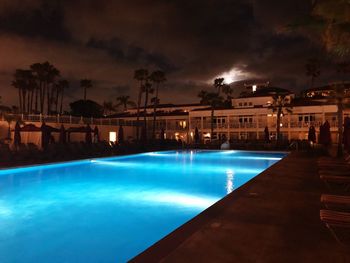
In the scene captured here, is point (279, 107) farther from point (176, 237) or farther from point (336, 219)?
point (176, 237)

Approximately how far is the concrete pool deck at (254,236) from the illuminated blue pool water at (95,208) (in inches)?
63.1

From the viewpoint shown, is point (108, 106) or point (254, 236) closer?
point (254, 236)

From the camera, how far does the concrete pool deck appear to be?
161 inches

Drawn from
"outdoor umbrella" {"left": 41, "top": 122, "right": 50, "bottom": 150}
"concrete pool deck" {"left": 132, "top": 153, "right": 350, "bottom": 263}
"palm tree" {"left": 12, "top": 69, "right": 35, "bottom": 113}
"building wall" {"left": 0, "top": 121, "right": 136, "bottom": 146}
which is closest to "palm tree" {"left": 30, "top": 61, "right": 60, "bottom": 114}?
"palm tree" {"left": 12, "top": 69, "right": 35, "bottom": 113}

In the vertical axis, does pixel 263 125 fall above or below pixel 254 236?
above

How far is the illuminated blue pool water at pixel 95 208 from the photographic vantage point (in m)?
6.15

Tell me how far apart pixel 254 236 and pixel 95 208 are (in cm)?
565

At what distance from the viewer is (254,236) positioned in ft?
16.0

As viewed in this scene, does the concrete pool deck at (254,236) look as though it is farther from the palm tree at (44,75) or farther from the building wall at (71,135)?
the palm tree at (44,75)

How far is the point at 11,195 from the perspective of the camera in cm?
1077

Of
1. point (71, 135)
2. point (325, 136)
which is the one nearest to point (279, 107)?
point (325, 136)

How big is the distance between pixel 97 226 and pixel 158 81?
3831 cm

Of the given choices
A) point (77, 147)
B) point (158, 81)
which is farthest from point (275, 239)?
point (158, 81)

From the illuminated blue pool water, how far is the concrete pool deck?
1.60 meters
